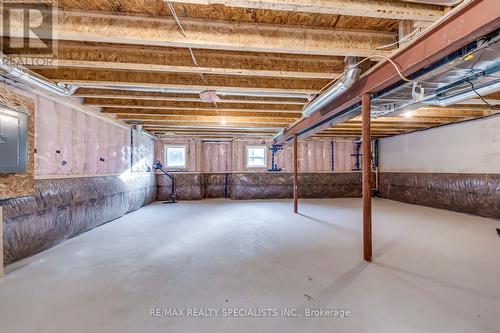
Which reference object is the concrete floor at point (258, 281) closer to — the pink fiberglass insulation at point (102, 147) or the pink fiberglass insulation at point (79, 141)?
the pink fiberglass insulation at point (79, 141)

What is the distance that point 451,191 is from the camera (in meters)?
4.98

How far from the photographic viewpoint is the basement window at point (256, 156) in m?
7.32

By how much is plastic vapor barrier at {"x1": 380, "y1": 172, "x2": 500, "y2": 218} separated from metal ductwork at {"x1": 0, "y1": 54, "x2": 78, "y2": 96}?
24.3 ft

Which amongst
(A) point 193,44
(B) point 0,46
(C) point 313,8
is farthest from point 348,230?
(B) point 0,46

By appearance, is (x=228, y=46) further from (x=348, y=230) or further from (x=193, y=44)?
(x=348, y=230)

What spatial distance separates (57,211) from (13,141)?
105 centimetres

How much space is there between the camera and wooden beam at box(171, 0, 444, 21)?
57.6 inches

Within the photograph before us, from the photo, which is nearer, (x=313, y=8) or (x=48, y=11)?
(x=313, y=8)

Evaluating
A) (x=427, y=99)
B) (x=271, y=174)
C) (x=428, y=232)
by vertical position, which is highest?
(x=427, y=99)

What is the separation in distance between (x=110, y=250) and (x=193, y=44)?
248cm

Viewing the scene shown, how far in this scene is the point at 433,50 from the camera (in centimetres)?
156

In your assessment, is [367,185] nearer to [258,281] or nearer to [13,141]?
[258,281]

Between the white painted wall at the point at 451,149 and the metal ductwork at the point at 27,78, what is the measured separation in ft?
24.5

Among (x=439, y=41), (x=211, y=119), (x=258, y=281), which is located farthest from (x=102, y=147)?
(x=439, y=41)
